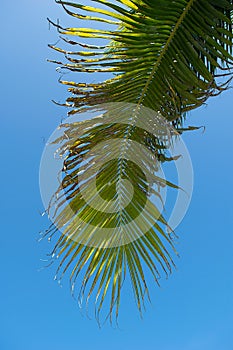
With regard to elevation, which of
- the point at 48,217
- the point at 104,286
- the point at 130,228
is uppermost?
the point at 48,217

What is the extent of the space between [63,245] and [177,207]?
67cm

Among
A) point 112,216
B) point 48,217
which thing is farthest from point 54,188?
point 112,216

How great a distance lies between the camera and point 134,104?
276 centimetres

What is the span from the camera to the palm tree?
99.5 inches

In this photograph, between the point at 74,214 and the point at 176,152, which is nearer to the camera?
the point at 74,214

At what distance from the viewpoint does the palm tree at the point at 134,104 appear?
2.53 metres

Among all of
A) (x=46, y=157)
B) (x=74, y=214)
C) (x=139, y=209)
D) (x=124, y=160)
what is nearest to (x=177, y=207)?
(x=139, y=209)

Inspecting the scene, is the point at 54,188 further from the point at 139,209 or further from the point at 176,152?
the point at 176,152

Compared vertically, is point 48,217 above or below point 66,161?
below

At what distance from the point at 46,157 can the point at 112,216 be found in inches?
19.9

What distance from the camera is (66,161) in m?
2.75

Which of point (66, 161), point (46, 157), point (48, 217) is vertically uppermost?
point (46, 157)

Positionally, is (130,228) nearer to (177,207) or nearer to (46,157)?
(177,207)

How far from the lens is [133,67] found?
2639mm
